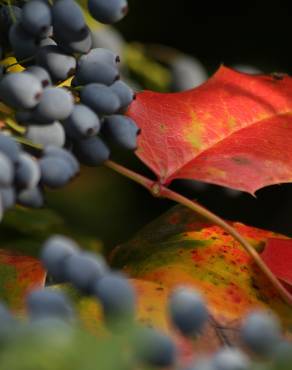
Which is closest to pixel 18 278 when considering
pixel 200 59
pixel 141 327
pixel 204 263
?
pixel 204 263

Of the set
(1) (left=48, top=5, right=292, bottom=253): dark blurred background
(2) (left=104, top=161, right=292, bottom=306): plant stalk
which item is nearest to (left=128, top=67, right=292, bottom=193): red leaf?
(2) (left=104, top=161, right=292, bottom=306): plant stalk

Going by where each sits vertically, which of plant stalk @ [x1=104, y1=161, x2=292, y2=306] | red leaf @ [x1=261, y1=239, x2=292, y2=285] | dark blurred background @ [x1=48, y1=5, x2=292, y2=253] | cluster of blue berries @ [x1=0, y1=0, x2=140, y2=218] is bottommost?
dark blurred background @ [x1=48, y1=5, x2=292, y2=253]

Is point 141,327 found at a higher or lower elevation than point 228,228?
higher

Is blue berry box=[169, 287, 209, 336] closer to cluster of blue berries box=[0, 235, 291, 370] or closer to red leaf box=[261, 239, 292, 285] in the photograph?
cluster of blue berries box=[0, 235, 291, 370]

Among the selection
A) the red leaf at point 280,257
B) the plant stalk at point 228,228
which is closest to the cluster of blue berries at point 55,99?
the plant stalk at point 228,228

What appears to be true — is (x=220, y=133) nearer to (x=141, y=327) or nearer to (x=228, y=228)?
(x=228, y=228)

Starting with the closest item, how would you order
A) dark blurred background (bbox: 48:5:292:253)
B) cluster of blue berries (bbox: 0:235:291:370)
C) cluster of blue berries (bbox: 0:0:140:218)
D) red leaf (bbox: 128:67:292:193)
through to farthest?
cluster of blue berries (bbox: 0:235:291:370) < cluster of blue berries (bbox: 0:0:140:218) < red leaf (bbox: 128:67:292:193) < dark blurred background (bbox: 48:5:292:253)
